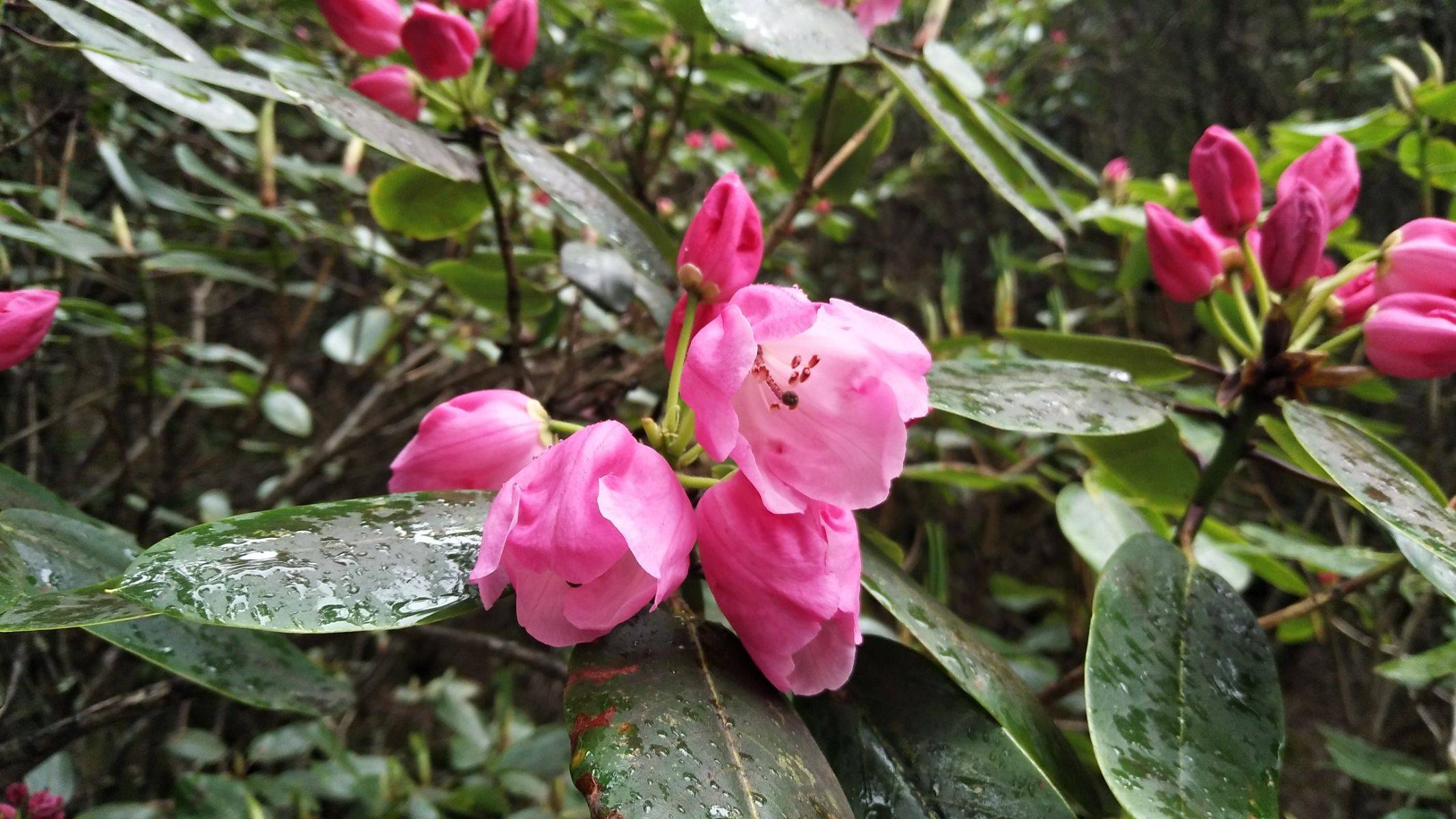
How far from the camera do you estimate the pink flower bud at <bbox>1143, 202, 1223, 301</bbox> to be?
2.15 ft

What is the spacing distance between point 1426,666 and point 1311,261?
0.45 metres

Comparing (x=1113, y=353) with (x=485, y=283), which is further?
(x=485, y=283)

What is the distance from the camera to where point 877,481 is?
0.41 metres

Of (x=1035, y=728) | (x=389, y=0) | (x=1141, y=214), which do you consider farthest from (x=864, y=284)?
(x=1035, y=728)

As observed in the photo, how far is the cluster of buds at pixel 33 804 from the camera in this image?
78cm

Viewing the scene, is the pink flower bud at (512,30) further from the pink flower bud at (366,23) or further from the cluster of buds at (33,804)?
the cluster of buds at (33,804)

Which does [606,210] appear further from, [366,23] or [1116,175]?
[1116,175]

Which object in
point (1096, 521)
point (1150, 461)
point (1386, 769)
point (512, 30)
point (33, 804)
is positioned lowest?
point (33, 804)

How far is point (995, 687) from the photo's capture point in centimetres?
44

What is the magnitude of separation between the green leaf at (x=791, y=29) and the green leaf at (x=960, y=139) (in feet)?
0.22

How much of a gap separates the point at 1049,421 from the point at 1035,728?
0.19m

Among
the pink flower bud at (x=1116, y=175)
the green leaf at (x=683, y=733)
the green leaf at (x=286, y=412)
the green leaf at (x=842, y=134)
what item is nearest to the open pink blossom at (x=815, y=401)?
the green leaf at (x=683, y=733)

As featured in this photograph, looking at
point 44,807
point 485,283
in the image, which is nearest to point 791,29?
point 485,283

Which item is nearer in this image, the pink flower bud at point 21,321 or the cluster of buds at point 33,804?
the pink flower bud at point 21,321
